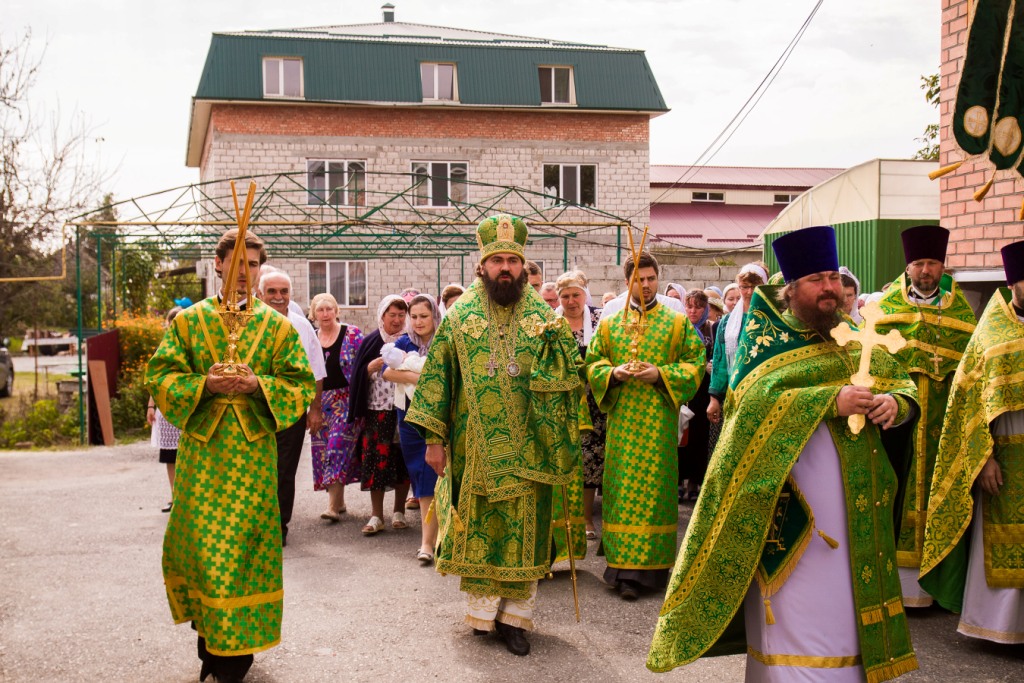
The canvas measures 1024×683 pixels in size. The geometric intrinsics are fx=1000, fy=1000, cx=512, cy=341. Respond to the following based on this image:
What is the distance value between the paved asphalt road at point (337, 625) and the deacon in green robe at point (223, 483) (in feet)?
1.51

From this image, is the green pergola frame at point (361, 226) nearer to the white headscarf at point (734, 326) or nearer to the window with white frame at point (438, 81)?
the window with white frame at point (438, 81)

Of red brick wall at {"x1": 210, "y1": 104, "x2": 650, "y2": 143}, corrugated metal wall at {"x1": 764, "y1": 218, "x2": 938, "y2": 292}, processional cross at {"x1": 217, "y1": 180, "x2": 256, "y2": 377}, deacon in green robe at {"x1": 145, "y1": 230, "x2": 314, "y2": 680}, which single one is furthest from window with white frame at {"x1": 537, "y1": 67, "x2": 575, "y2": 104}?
deacon in green robe at {"x1": 145, "y1": 230, "x2": 314, "y2": 680}

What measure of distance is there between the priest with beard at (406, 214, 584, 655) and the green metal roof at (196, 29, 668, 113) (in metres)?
22.9

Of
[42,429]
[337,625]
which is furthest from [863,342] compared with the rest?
[42,429]

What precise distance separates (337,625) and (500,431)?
148 cm

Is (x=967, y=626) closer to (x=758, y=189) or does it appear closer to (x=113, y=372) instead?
(x=113, y=372)

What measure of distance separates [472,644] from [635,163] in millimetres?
25320

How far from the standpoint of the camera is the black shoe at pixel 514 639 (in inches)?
202

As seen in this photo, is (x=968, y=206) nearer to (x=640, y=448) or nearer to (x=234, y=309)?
(x=640, y=448)

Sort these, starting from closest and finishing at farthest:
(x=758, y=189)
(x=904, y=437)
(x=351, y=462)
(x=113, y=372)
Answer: (x=904, y=437) → (x=351, y=462) → (x=113, y=372) → (x=758, y=189)

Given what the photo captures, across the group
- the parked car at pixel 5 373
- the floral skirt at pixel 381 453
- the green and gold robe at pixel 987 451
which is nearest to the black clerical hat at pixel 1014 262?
the green and gold robe at pixel 987 451

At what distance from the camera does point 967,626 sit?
5.13 metres

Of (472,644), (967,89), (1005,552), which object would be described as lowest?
(472,644)

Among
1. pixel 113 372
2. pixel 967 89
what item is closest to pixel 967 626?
pixel 967 89
